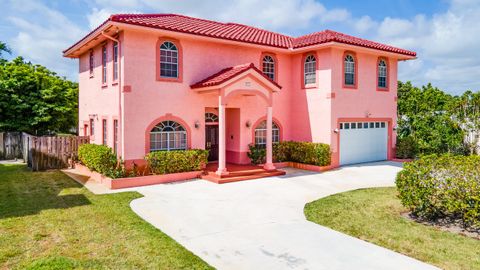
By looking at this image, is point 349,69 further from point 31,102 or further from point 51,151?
point 31,102

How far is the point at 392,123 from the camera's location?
849 inches

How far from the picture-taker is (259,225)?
9.02 meters

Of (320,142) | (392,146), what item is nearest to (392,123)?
(392,146)

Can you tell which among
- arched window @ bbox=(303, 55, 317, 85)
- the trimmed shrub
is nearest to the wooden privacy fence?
the trimmed shrub

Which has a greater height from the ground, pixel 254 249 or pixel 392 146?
pixel 392 146

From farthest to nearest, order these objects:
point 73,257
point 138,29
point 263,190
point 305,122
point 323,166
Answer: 1. point 305,122
2. point 323,166
3. point 138,29
4. point 263,190
5. point 73,257

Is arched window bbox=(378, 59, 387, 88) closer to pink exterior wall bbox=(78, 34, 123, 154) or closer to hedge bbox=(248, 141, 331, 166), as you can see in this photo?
hedge bbox=(248, 141, 331, 166)

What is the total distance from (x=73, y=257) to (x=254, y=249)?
3666 millimetres

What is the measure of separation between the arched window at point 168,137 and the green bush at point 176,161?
797mm

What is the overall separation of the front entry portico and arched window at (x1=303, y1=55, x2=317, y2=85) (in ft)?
10.7

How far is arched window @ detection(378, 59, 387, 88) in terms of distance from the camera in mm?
20797

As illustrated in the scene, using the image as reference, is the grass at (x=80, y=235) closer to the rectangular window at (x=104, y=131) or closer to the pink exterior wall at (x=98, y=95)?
the pink exterior wall at (x=98, y=95)

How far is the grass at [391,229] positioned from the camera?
6.98 metres

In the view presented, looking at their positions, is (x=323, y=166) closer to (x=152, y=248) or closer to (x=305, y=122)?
(x=305, y=122)
